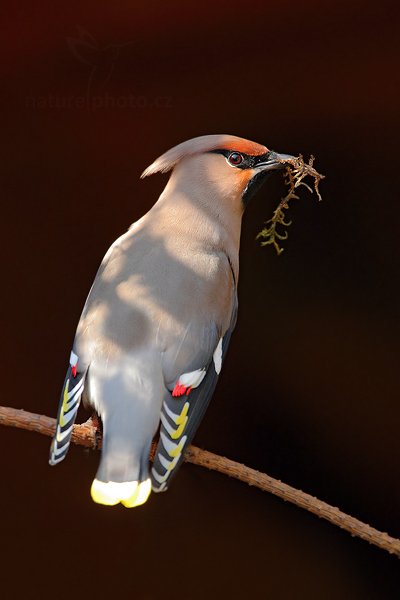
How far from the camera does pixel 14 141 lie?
3.61m

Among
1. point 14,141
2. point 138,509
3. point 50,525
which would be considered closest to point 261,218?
point 14,141

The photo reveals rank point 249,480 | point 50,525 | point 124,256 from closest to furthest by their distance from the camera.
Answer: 1. point 249,480
2. point 124,256
3. point 50,525

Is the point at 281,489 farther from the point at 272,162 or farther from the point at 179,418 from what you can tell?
the point at 272,162

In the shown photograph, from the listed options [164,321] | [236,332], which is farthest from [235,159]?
[236,332]

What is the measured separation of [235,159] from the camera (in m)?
2.47

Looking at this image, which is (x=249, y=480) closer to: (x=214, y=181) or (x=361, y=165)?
(x=214, y=181)

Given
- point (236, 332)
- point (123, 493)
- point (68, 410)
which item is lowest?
point (236, 332)

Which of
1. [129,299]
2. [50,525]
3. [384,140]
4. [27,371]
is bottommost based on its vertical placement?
[50,525]

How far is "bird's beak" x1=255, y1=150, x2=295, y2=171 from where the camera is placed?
2414 millimetres

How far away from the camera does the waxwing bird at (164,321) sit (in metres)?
2.03

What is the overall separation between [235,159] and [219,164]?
0.05 metres

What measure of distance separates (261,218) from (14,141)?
1.11m

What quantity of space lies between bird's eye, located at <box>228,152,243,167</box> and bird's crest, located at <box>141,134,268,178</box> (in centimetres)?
1

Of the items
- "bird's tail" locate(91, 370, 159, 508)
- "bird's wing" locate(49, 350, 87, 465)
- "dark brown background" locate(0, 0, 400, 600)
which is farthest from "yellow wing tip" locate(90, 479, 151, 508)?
"dark brown background" locate(0, 0, 400, 600)
